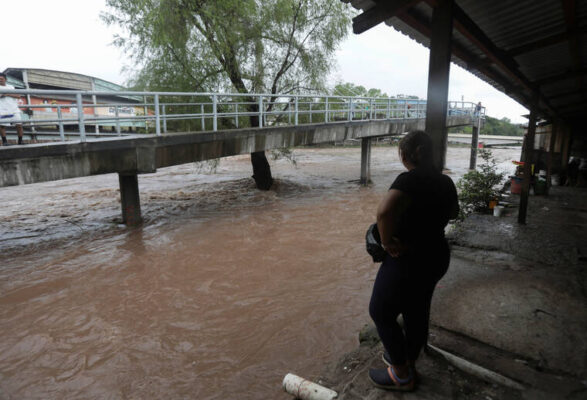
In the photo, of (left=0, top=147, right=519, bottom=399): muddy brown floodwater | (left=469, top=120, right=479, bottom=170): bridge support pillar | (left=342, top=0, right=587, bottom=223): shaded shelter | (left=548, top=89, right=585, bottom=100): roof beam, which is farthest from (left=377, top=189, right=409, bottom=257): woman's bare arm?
(left=469, top=120, right=479, bottom=170): bridge support pillar

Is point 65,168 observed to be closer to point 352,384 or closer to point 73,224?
point 73,224

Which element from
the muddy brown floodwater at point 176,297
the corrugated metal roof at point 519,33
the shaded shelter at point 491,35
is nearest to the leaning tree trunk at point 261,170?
the muddy brown floodwater at point 176,297

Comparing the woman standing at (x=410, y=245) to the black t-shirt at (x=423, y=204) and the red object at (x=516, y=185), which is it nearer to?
the black t-shirt at (x=423, y=204)

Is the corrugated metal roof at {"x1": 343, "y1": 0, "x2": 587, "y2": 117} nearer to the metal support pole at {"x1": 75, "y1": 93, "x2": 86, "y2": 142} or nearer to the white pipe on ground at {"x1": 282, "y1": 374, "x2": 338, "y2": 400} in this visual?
the white pipe on ground at {"x1": 282, "y1": 374, "x2": 338, "y2": 400}

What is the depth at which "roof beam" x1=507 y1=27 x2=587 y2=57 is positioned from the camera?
457cm

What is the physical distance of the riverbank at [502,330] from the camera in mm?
2385

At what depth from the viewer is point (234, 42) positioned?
39.3 feet

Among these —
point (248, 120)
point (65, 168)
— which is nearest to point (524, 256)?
point (65, 168)

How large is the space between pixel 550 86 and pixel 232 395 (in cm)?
986

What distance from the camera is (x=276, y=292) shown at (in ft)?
19.7

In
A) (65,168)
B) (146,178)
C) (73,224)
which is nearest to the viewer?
(65,168)

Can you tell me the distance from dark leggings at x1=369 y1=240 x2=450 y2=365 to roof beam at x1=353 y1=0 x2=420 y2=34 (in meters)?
2.57

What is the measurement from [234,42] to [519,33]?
30.7 ft

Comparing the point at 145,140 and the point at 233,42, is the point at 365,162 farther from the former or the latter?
the point at 145,140
